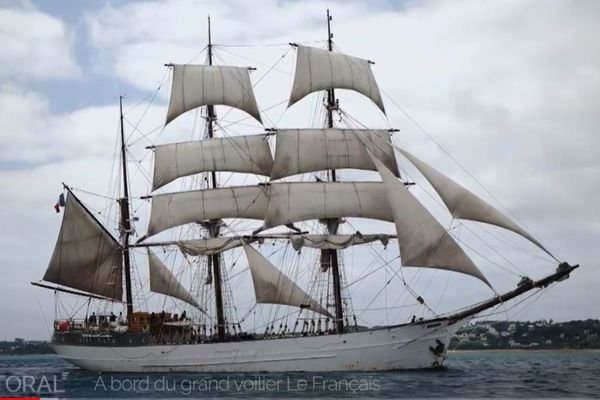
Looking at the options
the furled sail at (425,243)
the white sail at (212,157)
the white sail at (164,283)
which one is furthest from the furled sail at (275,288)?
the furled sail at (425,243)

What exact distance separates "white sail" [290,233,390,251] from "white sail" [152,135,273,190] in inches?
256

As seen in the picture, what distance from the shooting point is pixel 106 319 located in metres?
62.4

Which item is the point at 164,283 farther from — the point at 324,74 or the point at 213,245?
the point at 324,74

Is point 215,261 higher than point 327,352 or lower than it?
higher

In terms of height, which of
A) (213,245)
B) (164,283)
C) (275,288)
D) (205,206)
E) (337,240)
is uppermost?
(205,206)

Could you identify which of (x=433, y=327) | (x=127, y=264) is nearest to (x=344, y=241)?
(x=433, y=327)

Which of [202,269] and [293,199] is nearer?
[293,199]

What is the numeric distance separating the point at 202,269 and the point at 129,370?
825cm

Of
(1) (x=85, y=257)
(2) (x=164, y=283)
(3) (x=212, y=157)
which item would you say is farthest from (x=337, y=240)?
(1) (x=85, y=257)

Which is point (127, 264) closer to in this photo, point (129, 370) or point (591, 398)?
point (129, 370)

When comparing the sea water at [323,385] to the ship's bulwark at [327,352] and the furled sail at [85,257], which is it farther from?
the furled sail at [85,257]

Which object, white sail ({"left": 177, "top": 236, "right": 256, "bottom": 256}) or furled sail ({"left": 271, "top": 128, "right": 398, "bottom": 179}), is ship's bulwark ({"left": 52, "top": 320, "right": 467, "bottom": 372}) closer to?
white sail ({"left": 177, "top": 236, "right": 256, "bottom": 256})

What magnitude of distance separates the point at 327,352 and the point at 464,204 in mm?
11477

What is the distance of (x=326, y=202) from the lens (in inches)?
2263
